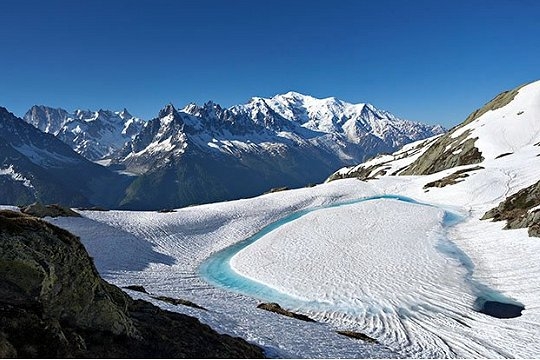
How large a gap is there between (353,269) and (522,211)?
31.3 meters

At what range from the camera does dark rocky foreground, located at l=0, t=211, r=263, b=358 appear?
11.4 m

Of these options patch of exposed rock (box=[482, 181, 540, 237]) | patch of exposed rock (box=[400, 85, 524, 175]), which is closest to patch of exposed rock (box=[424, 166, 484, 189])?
patch of exposed rock (box=[400, 85, 524, 175])

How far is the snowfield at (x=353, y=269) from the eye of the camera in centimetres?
2541

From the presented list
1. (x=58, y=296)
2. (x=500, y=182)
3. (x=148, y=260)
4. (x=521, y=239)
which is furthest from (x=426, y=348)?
(x=500, y=182)

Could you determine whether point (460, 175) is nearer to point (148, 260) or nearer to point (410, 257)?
point (410, 257)

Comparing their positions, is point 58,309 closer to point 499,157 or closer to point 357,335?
point 357,335

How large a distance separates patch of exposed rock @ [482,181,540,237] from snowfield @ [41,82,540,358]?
80.7 inches

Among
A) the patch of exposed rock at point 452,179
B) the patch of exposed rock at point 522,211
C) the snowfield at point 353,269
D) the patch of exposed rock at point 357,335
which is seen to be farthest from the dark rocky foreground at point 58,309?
the patch of exposed rock at point 452,179

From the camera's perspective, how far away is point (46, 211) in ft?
182

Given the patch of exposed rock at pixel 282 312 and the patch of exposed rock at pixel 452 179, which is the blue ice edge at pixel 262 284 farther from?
the patch of exposed rock at pixel 452 179

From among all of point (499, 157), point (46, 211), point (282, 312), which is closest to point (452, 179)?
point (499, 157)

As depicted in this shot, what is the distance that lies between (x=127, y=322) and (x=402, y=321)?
22.4 metres

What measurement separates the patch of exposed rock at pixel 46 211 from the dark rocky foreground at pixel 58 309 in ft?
152

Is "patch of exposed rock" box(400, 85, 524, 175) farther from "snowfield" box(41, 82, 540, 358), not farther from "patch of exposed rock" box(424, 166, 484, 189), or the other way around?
"snowfield" box(41, 82, 540, 358)
